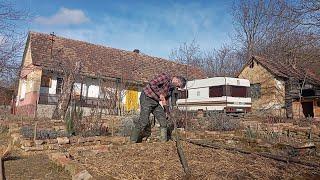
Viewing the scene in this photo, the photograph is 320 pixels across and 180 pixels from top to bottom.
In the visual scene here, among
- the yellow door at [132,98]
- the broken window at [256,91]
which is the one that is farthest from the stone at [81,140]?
the broken window at [256,91]

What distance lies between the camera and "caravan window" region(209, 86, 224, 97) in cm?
2064

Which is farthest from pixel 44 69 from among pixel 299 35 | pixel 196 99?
pixel 299 35

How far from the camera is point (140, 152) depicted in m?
5.89

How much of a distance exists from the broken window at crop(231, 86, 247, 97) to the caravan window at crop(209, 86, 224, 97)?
75 centimetres

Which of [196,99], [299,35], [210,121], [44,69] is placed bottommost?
[210,121]

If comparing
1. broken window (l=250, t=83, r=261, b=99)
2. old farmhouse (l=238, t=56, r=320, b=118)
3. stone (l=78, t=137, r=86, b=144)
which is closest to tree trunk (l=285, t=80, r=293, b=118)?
old farmhouse (l=238, t=56, r=320, b=118)

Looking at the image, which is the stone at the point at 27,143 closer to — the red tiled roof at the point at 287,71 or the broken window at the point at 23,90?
the broken window at the point at 23,90

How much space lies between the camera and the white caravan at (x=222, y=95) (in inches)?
806

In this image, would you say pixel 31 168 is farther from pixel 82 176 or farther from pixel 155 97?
pixel 155 97

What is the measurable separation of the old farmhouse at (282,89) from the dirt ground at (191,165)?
20349mm

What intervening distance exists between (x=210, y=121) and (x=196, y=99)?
37.5ft

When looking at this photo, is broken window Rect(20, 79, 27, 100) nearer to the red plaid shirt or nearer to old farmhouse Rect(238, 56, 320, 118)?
old farmhouse Rect(238, 56, 320, 118)

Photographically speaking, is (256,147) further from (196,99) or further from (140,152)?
(196,99)

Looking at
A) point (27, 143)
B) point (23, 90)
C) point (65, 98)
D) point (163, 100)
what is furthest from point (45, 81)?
point (163, 100)
